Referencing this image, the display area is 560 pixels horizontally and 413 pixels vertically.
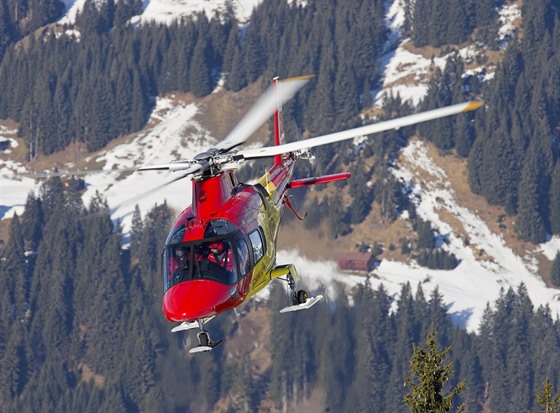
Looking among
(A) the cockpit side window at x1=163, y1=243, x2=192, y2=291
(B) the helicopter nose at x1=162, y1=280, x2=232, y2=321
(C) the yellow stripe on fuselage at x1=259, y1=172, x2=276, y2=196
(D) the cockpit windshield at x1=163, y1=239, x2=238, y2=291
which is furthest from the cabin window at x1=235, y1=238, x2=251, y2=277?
(C) the yellow stripe on fuselage at x1=259, y1=172, x2=276, y2=196

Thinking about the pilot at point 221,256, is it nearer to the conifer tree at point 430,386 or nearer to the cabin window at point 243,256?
the cabin window at point 243,256

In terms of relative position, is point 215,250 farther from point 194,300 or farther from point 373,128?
point 373,128

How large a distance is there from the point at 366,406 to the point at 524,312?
275ft

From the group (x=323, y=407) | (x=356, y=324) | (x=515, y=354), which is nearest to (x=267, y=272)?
(x=323, y=407)

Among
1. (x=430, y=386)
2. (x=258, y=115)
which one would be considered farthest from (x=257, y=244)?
(x=430, y=386)

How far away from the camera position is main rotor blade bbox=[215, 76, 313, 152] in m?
53.4

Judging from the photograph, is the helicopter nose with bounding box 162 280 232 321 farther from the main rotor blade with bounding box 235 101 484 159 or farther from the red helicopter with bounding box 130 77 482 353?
the main rotor blade with bounding box 235 101 484 159

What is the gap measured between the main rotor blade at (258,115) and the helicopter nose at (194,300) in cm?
455

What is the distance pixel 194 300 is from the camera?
167ft

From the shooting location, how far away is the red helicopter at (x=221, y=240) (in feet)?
168

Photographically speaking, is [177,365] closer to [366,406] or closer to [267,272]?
[366,406]

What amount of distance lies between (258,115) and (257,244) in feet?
15.8

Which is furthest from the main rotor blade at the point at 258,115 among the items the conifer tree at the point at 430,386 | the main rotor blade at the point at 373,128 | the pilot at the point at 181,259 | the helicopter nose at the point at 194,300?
the conifer tree at the point at 430,386

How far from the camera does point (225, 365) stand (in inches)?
6496
